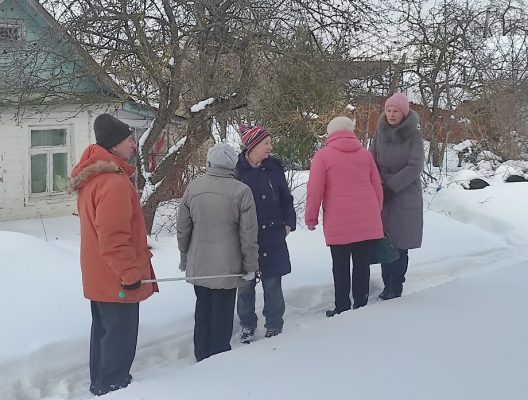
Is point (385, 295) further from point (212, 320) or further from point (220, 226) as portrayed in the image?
point (220, 226)

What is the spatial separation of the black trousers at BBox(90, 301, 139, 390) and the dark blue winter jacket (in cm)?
113

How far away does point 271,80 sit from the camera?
806 cm

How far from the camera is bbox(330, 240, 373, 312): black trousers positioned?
4688mm

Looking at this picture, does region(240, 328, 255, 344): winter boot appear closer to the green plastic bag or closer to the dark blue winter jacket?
the dark blue winter jacket

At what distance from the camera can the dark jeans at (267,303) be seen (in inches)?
176

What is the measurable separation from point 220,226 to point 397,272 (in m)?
1.93

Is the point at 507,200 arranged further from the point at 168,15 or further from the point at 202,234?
the point at 202,234

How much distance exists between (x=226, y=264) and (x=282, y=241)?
2.12 feet

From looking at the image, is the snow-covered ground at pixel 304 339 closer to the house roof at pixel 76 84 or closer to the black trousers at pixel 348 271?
the black trousers at pixel 348 271

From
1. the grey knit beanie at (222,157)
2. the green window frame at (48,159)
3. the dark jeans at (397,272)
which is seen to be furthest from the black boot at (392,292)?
the green window frame at (48,159)

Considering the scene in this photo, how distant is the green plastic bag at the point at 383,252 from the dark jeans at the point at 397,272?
26 cm

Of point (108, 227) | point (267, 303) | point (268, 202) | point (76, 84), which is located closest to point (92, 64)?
point (76, 84)

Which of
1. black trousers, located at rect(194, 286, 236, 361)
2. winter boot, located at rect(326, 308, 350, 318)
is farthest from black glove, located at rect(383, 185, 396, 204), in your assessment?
black trousers, located at rect(194, 286, 236, 361)

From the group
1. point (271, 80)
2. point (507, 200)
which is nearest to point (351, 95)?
point (271, 80)
